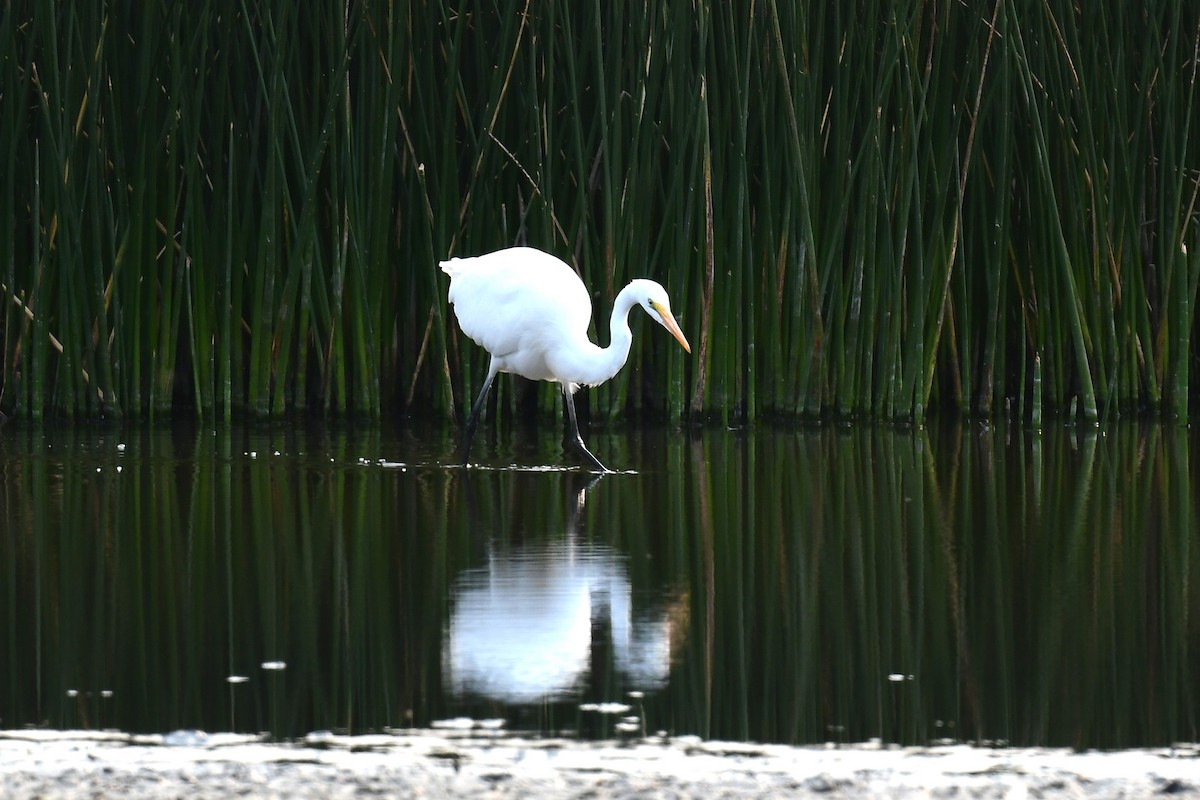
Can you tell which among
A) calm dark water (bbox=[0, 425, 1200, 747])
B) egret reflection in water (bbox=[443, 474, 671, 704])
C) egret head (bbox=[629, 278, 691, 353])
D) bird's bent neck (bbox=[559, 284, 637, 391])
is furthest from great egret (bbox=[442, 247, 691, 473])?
egret reflection in water (bbox=[443, 474, 671, 704])

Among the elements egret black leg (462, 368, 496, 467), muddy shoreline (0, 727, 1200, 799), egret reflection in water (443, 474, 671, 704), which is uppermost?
egret black leg (462, 368, 496, 467)

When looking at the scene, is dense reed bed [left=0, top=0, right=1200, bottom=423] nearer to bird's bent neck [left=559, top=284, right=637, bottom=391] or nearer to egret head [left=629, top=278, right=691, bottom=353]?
bird's bent neck [left=559, top=284, right=637, bottom=391]

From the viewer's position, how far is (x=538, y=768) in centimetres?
256

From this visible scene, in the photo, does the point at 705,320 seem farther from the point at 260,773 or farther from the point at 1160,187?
the point at 260,773

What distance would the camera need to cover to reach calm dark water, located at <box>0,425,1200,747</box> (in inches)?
117

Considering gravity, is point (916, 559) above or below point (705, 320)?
below

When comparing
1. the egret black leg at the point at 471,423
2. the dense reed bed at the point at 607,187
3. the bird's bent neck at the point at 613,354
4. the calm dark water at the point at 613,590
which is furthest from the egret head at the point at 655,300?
the dense reed bed at the point at 607,187

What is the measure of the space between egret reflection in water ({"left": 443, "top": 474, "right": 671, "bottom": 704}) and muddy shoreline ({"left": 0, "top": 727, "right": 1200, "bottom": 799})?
36cm

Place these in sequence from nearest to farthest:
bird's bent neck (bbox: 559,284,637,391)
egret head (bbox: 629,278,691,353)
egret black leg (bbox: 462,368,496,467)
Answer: egret head (bbox: 629,278,691,353) < egret black leg (bbox: 462,368,496,467) < bird's bent neck (bbox: 559,284,637,391)

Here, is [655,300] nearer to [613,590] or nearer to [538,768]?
[613,590]

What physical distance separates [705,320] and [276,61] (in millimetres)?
1943

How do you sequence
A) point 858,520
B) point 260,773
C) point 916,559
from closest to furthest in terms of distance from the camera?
point 260,773
point 916,559
point 858,520

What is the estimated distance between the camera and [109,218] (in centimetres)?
718

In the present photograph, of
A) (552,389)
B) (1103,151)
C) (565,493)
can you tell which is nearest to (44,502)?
(565,493)
